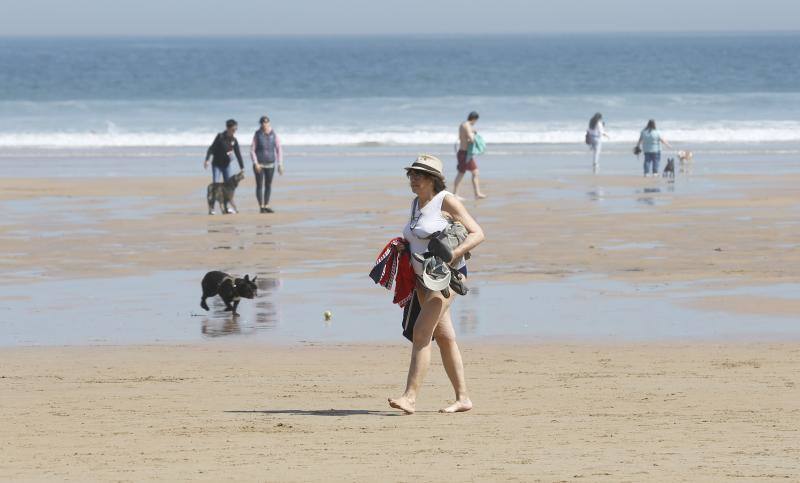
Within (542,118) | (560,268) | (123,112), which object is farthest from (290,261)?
(123,112)

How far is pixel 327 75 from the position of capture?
316ft

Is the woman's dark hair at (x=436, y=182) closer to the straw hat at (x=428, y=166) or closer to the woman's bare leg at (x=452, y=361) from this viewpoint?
the straw hat at (x=428, y=166)

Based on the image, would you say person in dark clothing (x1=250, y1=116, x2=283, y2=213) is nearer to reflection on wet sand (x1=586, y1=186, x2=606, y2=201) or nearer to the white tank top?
reflection on wet sand (x1=586, y1=186, x2=606, y2=201)

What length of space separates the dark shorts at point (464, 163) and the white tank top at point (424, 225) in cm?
1585

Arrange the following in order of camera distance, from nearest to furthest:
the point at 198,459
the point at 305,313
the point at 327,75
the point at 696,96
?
the point at 198,459 < the point at 305,313 < the point at 696,96 < the point at 327,75

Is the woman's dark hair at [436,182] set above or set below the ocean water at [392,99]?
below

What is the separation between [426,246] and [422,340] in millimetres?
587

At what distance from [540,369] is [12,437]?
148 inches

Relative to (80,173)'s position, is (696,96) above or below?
above

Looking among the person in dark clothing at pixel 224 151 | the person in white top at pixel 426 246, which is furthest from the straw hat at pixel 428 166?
the person in dark clothing at pixel 224 151

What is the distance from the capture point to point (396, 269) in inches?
312

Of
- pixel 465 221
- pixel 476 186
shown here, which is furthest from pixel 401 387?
pixel 476 186

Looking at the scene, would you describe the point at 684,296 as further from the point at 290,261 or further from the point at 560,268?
the point at 290,261

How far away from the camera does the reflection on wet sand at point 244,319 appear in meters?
11.7
